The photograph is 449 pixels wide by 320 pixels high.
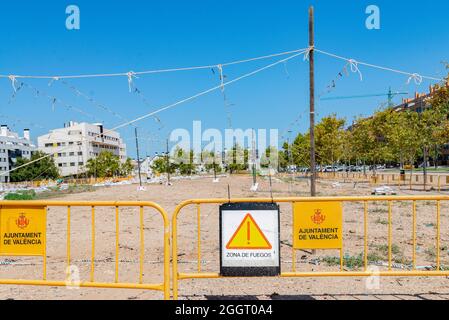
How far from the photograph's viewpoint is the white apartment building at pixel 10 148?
327 ft

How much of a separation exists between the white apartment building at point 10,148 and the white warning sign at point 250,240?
99.1 m

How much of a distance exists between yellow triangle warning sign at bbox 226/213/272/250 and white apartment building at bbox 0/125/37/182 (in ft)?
325

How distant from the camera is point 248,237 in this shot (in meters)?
5.31

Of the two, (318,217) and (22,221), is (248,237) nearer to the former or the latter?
(318,217)

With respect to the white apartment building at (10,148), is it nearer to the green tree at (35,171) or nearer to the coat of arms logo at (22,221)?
the green tree at (35,171)

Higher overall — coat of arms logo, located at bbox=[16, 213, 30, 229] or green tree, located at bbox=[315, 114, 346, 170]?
green tree, located at bbox=[315, 114, 346, 170]

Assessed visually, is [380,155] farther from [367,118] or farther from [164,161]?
[164,161]

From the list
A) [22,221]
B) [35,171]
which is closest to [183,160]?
[35,171]

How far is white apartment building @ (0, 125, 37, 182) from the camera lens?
9969 cm

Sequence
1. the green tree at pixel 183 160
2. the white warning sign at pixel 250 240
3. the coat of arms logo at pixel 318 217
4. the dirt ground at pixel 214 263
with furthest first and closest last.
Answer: the green tree at pixel 183 160 → the dirt ground at pixel 214 263 → the coat of arms logo at pixel 318 217 → the white warning sign at pixel 250 240

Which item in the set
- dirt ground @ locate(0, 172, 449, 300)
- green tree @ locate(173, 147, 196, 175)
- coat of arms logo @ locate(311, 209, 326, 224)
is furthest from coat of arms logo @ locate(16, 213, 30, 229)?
green tree @ locate(173, 147, 196, 175)

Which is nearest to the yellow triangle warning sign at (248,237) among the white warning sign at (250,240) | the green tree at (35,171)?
the white warning sign at (250,240)

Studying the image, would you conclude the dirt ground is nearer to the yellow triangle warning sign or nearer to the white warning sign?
the white warning sign
